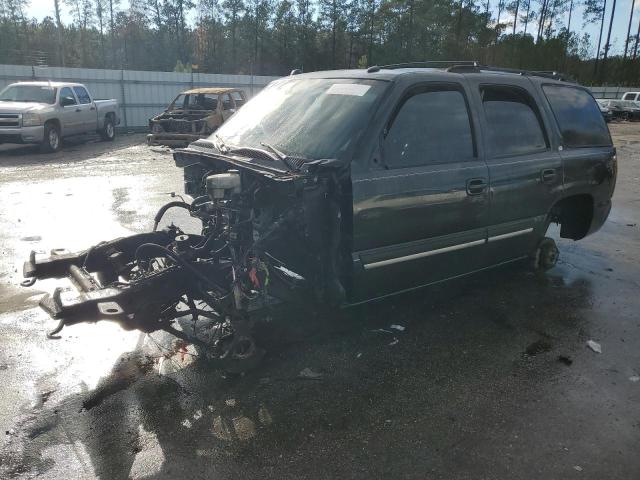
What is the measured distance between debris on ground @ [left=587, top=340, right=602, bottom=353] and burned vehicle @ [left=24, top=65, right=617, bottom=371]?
1007mm

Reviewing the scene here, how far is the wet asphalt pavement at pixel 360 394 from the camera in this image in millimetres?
2678

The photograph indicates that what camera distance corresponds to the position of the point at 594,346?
13.1 feet

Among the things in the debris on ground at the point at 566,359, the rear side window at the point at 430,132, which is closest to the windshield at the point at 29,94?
the rear side window at the point at 430,132

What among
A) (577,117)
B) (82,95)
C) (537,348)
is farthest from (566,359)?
(82,95)

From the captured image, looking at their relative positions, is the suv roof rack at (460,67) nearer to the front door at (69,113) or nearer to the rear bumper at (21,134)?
the rear bumper at (21,134)

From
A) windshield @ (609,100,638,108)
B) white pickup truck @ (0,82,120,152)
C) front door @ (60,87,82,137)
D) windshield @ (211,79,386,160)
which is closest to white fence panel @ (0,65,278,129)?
Answer: white pickup truck @ (0,82,120,152)

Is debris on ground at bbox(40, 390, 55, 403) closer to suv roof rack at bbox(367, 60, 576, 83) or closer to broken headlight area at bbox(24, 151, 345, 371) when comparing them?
broken headlight area at bbox(24, 151, 345, 371)

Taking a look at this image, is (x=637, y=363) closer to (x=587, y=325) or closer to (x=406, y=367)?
(x=587, y=325)

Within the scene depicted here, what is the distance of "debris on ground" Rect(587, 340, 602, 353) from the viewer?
394cm

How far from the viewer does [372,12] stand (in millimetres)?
55125

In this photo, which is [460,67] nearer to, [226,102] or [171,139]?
[171,139]

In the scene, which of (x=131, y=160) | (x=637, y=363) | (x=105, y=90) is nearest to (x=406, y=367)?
(x=637, y=363)

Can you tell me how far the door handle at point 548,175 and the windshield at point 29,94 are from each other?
45.0ft

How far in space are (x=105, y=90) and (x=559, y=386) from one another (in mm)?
21003
